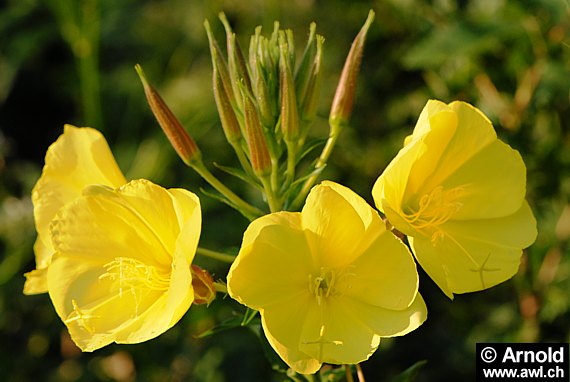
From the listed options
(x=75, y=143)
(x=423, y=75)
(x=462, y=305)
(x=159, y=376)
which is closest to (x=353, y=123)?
(x=423, y=75)

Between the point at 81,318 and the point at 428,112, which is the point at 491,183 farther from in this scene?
the point at 81,318

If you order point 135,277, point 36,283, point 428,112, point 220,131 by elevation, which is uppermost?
point 428,112

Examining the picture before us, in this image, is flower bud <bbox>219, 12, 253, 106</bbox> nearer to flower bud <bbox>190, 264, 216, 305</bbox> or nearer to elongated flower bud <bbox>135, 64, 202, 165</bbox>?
elongated flower bud <bbox>135, 64, 202, 165</bbox>

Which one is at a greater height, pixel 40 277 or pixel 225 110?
pixel 225 110

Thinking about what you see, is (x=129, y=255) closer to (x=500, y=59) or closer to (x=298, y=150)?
(x=298, y=150)

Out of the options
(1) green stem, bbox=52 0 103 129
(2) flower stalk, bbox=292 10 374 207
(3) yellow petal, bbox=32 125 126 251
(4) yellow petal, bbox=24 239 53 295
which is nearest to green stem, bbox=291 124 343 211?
(2) flower stalk, bbox=292 10 374 207

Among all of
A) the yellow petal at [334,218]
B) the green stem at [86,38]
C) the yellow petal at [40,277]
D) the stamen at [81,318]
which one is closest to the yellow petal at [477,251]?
the yellow petal at [334,218]

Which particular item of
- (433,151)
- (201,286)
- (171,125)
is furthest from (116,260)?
(433,151)
